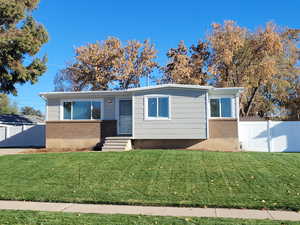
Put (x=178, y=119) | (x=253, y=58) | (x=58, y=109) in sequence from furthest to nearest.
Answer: (x=253, y=58)
(x=58, y=109)
(x=178, y=119)

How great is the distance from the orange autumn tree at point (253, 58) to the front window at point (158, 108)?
11173 mm

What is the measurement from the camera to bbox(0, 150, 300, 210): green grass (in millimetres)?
6586

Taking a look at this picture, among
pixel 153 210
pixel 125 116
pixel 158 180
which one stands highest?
pixel 125 116

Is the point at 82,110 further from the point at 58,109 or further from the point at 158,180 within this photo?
the point at 158,180

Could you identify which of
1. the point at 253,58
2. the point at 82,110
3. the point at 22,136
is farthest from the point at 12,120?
the point at 253,58

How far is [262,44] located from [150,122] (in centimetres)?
1470

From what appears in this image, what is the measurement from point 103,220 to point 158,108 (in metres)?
9.89

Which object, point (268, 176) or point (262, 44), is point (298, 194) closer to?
point (268, 176)

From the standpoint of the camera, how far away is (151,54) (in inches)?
1168

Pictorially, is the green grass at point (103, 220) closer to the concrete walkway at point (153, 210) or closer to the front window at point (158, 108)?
the concrete walkway at point (153, 210)

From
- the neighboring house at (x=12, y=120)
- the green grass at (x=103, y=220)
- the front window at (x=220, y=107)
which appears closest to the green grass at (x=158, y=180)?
the green grass at (x=103, y=220)

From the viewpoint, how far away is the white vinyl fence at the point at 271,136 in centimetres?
1591

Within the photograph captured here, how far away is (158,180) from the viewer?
313 inches

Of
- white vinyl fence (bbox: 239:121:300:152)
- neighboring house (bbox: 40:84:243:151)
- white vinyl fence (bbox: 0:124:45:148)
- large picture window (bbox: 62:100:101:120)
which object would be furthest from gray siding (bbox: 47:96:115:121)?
white vinyl fence (bbox: 239:121:300:152)
